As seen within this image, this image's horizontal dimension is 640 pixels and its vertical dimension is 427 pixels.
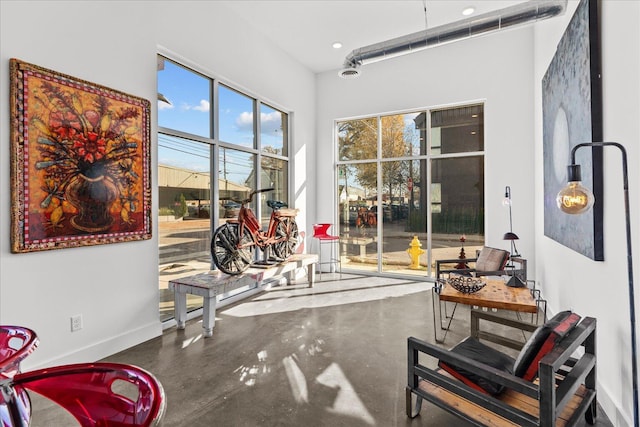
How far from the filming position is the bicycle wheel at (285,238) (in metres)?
5.10

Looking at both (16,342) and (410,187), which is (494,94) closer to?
(410,187)

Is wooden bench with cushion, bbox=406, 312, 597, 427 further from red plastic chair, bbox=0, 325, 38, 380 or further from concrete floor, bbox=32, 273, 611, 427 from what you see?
red plastic chair, bbox=0, 325, 38, 380

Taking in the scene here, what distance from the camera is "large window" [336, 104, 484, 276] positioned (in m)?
5.75

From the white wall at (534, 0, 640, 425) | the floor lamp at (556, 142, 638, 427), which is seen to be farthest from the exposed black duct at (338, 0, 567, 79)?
the floor lamp at (556, 142, 638, 427)

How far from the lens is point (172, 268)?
13.3ft

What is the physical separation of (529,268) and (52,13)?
6497 millimetres

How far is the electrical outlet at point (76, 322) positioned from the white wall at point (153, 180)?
0.13 feet

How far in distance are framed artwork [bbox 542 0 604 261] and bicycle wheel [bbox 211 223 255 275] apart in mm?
3466

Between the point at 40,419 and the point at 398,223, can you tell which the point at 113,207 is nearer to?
the point at 40,419

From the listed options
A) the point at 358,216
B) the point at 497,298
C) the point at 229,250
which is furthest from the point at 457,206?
the point at 229,250

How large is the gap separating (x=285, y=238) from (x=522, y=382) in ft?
12.8

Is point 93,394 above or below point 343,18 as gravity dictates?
below

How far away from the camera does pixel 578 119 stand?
103 inches

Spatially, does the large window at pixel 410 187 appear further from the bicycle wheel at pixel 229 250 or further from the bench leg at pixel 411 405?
the bench leg at pixel 411 405
